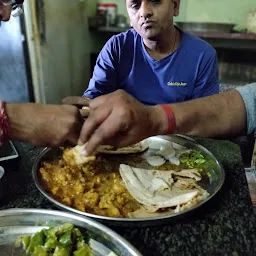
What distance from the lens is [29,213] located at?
96 cm

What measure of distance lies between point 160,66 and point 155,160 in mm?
1120

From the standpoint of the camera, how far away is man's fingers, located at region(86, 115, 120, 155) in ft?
3.56

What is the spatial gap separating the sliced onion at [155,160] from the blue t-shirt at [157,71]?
94 centimetres

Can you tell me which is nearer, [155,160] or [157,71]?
[155,160]

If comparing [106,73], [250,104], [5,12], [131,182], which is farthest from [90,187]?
[106,73]

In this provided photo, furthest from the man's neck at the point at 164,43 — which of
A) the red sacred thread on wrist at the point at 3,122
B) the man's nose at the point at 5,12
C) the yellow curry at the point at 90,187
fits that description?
the red sacred thread on wrist at the point at 3,122

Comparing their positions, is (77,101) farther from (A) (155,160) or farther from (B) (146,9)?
(B) (146,9)

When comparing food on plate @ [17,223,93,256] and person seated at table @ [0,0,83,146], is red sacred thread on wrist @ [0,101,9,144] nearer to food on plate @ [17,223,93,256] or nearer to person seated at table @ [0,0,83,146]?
person seated at table @ [0,0,83,146]

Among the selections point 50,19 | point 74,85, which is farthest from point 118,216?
point 74,85

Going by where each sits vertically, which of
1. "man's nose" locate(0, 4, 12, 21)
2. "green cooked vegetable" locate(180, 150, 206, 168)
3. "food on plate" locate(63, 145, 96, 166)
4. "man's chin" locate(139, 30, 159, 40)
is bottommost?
"green cooked vegetable" locate(180, 150, 206, 168)

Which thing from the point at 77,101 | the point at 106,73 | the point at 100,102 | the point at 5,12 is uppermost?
the point at 5,12

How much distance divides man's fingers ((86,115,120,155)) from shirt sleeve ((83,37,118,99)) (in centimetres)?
124

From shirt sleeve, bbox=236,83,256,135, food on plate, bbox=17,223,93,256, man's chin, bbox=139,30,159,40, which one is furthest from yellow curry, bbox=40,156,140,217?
man's chin, bbox=139,30,159,40

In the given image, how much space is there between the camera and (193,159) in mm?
1402
